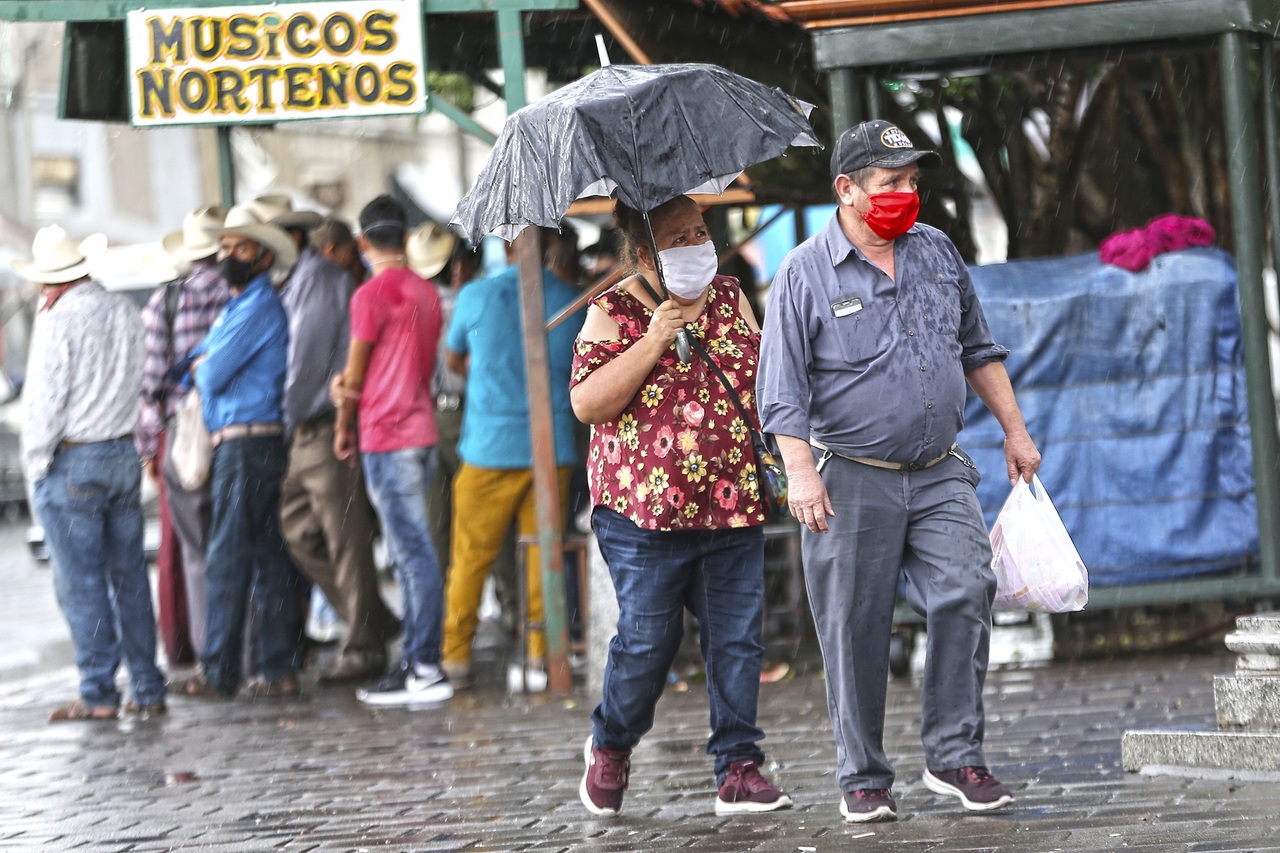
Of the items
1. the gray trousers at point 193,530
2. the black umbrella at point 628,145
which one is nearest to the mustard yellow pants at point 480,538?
the gray trousers at point 193,530

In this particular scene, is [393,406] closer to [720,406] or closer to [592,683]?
[592,683]

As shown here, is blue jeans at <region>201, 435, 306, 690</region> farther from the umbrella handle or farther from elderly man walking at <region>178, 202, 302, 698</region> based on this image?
the umbrella handle

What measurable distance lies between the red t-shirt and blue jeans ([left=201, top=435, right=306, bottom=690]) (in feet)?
2.19

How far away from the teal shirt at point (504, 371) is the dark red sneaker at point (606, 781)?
3613mm

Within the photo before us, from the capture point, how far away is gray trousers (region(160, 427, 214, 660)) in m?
10.2

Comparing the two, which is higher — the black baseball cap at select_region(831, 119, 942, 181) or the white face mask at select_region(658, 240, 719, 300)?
the black baseball cap at select_region(831, 119, 942, 181)

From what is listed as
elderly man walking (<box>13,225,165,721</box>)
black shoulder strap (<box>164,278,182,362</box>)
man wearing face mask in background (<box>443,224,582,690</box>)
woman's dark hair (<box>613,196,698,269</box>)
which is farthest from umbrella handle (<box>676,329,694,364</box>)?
black shoulder strap (<box>164,278,182,362</box>)

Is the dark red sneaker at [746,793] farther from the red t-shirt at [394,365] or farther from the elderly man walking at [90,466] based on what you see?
the elderly man walking at [90,466]

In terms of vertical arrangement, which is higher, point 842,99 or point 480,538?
point 842,99

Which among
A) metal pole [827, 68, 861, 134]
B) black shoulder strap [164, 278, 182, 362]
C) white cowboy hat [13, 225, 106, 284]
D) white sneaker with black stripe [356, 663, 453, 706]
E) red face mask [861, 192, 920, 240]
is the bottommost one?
white sneaker with black stripe [356, 663, 453, 706]

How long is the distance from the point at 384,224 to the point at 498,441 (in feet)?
3.93

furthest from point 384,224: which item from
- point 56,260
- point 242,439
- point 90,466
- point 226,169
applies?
point 226,169

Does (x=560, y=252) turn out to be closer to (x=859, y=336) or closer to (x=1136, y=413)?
(x=1136, y=413)

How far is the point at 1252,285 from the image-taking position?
823 centimetres
